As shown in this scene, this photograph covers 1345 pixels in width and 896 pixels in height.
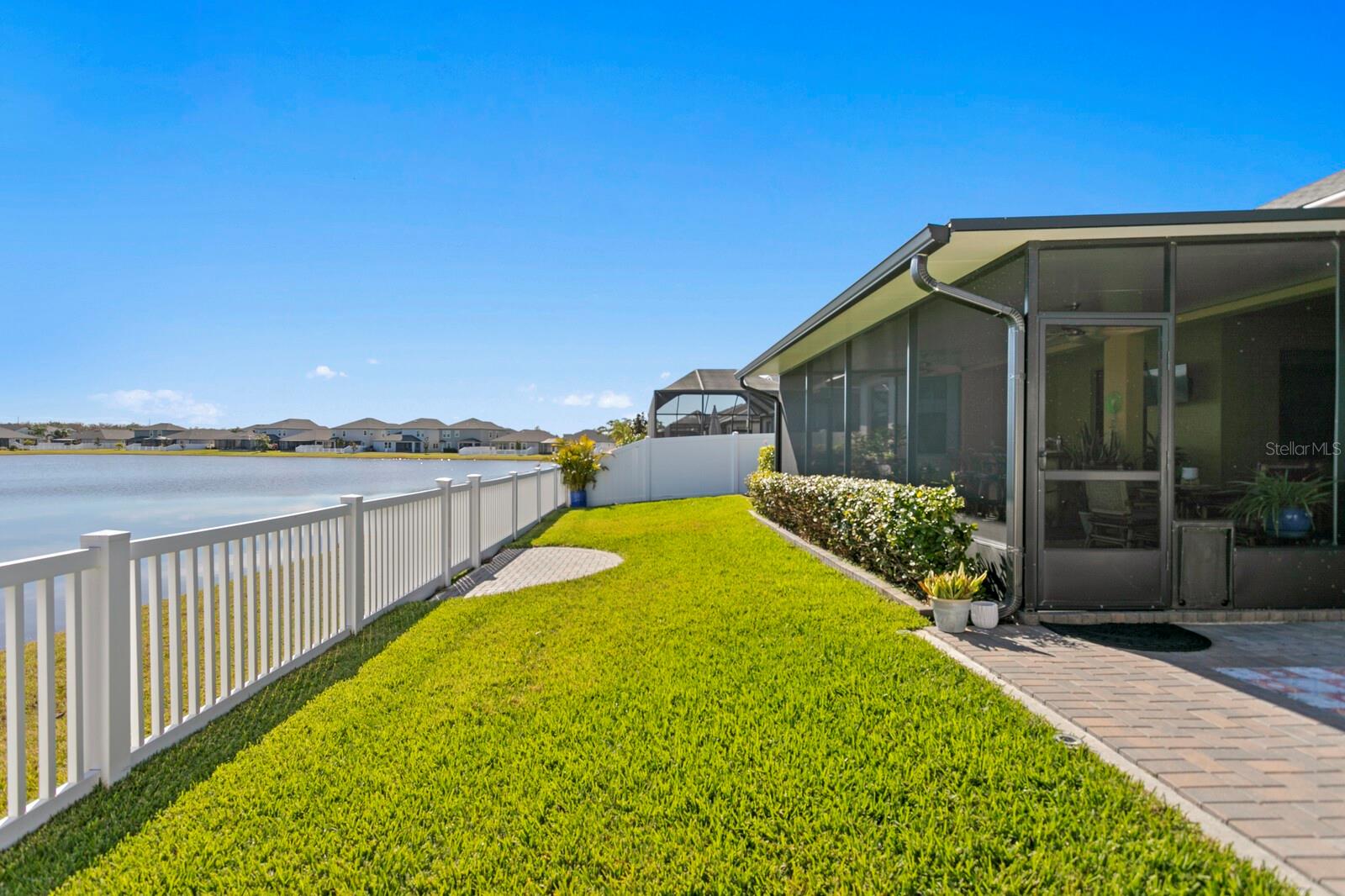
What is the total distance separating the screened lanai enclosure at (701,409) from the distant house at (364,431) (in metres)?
46.9

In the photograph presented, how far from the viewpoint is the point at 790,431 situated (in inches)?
514

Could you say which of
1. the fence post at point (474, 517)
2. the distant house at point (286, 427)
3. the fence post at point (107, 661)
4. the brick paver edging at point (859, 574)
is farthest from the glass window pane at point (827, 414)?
the distant house at point (286, 427)

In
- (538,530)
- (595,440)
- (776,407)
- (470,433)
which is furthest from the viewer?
(470,433)

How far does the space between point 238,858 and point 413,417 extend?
7655 centimetres

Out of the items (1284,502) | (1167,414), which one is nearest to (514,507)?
(1167,414)

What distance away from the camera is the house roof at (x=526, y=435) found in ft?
227

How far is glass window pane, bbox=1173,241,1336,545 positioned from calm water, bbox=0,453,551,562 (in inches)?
265

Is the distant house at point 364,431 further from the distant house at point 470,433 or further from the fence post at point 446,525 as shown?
the fence post at point 446,525

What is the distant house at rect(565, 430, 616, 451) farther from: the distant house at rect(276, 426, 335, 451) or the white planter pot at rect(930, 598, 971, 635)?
the distant house at rect(276, 426, 335, 451)

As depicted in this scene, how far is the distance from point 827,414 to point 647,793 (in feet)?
28.1

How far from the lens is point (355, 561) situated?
195 inches

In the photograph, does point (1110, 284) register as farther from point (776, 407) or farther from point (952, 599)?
point (776, 407)

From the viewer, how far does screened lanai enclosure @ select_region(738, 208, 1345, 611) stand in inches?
194

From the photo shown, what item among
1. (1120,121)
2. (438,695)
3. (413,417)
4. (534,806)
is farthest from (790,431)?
(413,417)
